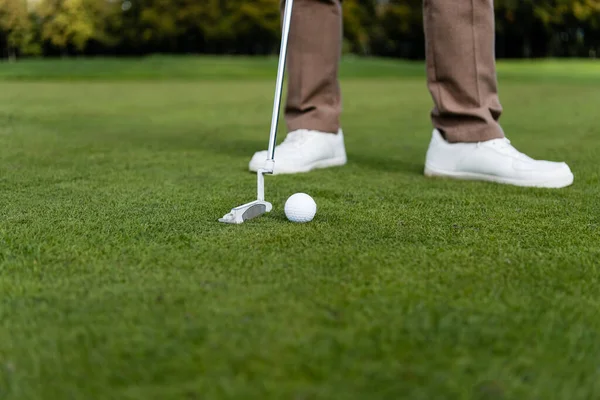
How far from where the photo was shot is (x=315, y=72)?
2840 millimetres

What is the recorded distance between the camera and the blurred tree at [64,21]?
4188cm

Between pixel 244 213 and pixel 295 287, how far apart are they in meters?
0.51

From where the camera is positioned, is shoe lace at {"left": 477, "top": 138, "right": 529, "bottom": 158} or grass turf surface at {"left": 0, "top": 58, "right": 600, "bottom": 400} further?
shoe lace at {"left": 477, "top": 138, "right": 529, "bottom": 158}

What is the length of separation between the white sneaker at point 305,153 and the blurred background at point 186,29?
37221mm

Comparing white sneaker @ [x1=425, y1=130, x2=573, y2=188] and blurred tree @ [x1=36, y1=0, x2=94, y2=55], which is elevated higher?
blurred tree @ [x1=36, y1=0, x2=94, y2=55]

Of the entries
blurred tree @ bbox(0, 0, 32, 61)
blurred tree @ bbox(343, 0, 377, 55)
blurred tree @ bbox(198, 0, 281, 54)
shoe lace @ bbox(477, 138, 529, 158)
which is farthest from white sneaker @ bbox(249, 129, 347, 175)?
blurred tree @ bbox(0, 0, 32, 61)

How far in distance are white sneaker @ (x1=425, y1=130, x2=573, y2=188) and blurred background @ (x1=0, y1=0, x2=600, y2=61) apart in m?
37.5

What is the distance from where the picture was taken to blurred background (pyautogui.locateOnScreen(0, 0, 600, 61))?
129 ft

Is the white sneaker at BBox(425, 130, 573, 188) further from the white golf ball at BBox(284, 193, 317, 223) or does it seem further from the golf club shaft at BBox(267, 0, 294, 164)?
the white golf ball at BBox(284, 193, 317, 223)

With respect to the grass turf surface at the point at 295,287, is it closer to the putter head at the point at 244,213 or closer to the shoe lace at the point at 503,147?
the putter head at the point at 244,213

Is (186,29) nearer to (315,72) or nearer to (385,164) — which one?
(315,72)

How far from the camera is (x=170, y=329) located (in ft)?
3.16

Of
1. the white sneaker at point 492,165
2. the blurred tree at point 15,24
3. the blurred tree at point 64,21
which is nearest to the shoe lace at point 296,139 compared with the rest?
the white sneaker at point 492,165

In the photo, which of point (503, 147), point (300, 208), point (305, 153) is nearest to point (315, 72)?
point (305, 153)
